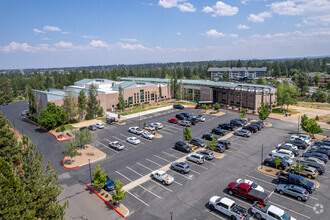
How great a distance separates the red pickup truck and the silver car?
2.99 meters

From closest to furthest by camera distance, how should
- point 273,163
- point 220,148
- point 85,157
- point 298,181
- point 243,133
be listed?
→ 1. point 298,181
2. point 273,163
3. point 85,157
4. point 220,148
5. point 243,133

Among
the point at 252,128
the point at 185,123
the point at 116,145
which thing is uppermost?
the point at 185,123

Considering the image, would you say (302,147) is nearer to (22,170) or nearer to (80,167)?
(80,167)

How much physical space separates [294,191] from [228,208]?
882 cm

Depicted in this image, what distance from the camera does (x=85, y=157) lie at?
1499 inches

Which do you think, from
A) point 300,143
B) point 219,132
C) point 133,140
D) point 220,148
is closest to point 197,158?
point 220,148

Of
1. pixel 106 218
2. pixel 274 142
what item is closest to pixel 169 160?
pixel 106 218

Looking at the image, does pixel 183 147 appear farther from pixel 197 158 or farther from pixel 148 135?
pixel 148 135

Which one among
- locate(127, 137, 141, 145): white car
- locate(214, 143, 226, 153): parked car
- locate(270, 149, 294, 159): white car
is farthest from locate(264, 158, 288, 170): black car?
locate(127, 137, 141, 145): white car

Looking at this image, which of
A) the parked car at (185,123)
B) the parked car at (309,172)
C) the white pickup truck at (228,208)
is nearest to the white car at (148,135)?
the parked car at (185,123)

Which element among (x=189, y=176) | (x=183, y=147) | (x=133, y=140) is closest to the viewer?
(x=189, y=176)

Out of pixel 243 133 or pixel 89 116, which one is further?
pixel 89 116

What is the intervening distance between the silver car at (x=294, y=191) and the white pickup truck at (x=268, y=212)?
454cm

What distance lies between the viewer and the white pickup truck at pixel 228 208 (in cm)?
2190
